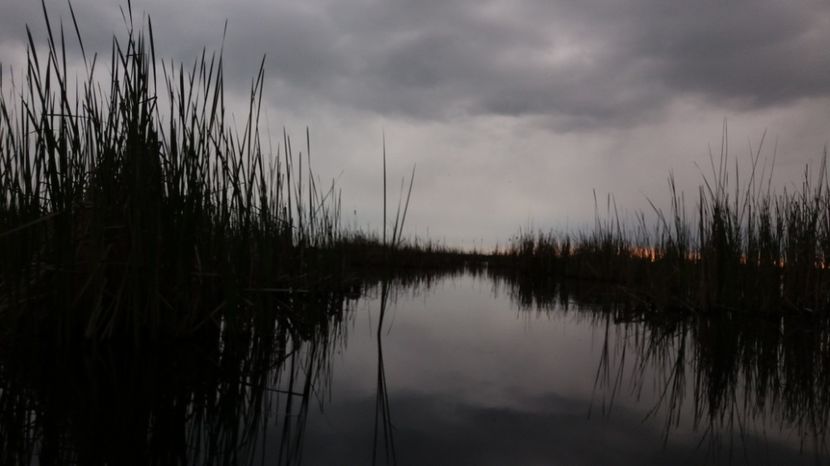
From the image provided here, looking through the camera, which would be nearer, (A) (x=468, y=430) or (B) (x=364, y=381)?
(A) (x=468, y=430)

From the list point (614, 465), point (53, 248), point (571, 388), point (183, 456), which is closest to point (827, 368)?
point (571, 388)

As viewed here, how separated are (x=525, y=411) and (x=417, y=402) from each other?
27cm

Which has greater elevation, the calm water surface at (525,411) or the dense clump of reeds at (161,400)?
the dense clump of reeds at (161,400)

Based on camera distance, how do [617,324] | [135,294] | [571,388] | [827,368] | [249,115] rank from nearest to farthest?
[571,388], [135,294], [827,368], [249,115], [617,324]

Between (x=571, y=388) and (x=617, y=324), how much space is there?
1.62 metres

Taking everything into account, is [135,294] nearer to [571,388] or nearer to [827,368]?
[571,388]

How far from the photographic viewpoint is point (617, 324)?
2.89m

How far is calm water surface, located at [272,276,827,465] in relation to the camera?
96 cm

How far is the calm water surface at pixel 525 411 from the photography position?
3.13ft

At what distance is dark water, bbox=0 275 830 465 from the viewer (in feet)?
3.07

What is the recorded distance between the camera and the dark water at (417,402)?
36.9 inches

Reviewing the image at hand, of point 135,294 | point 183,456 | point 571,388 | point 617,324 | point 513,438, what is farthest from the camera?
point 617,324

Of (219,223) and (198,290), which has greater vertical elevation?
(219,223)

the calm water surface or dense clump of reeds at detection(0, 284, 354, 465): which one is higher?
dense clump of reeds at detection(0, 284, 354, 465)
